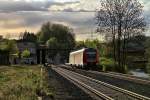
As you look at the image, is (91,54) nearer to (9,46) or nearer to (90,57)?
(90,57)

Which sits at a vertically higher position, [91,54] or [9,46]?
[9,46]

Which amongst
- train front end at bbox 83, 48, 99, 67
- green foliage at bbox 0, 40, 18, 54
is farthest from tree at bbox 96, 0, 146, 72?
green foliage at bbox 0, 40, 18, 54

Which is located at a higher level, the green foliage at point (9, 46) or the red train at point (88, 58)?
the green foliage at point (9, 46)

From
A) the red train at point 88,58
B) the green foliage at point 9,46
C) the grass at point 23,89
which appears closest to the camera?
the grass at point 23,89

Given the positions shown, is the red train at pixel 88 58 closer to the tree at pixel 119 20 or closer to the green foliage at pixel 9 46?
the tree at pixel 119 20

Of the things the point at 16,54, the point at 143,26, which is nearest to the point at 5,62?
the point at 16,54

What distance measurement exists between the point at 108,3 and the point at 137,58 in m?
78.3

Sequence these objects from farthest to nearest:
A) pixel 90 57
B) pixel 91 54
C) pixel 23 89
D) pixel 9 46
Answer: pixel 9 46, pixel 91 54, pixel 90 57, pixel 23 89

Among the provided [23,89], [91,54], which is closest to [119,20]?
[91,54]

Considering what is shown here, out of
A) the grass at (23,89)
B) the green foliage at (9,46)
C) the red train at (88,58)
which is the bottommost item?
the grass at (23,89)

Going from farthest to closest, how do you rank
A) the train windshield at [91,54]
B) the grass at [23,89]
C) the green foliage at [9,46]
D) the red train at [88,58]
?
the green foliage at [9,46]
the train windshield at [91,54]
the red train at [88,58]
the grass at [23,89]

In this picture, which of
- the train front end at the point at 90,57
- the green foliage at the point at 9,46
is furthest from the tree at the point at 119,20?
the green foliage at the point at 9,46

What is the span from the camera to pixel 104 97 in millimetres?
23406

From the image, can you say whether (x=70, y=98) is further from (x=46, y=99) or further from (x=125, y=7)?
(x=125, y=7)
